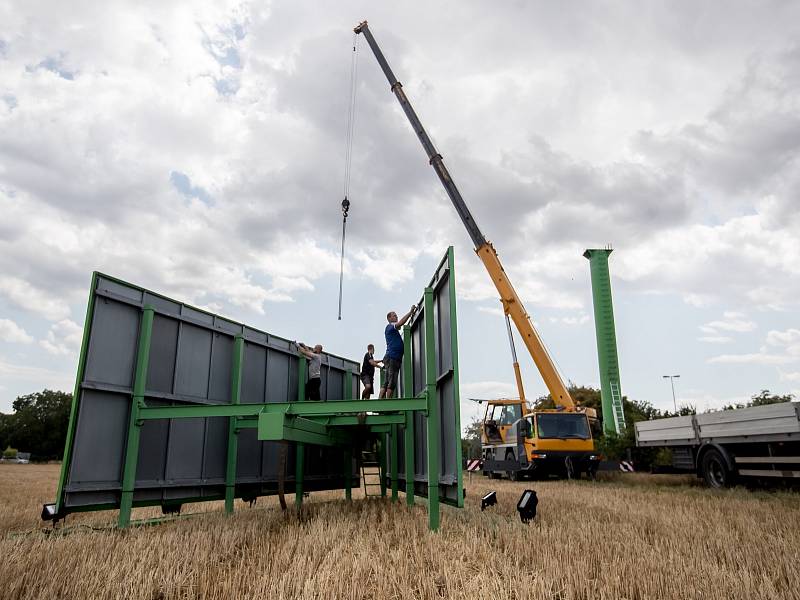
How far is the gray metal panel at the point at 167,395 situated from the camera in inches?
298

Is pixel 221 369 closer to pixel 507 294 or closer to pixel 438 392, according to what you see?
pixel 438 392

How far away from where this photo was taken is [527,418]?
18.4m

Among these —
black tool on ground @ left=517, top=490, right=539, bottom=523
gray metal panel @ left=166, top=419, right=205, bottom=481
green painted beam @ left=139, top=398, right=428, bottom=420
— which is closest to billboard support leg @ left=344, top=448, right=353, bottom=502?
gray metal panel @ left=166, top=419, right=205, bottom=481

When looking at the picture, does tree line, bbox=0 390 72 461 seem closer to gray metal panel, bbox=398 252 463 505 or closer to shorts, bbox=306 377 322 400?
shorts, bbox=306 377 322 400

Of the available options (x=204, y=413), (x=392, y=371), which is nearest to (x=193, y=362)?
(x=204, y=413)

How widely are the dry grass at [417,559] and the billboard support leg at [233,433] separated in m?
1.54

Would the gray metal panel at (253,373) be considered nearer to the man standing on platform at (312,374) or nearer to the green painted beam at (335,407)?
the man standing on platform at (312,374)

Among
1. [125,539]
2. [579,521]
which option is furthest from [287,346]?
[579,521]

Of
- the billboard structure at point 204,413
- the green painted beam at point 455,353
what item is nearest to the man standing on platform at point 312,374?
the billboard structure at point 204,413

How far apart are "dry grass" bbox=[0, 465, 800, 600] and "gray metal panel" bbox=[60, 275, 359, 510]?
34.2 inches

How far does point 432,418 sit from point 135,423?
4.10 meters

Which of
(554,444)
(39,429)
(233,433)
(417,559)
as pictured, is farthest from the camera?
(39,429)

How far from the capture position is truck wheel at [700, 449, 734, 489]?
1196 cm

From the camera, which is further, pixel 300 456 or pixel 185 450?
pixel 300 456
